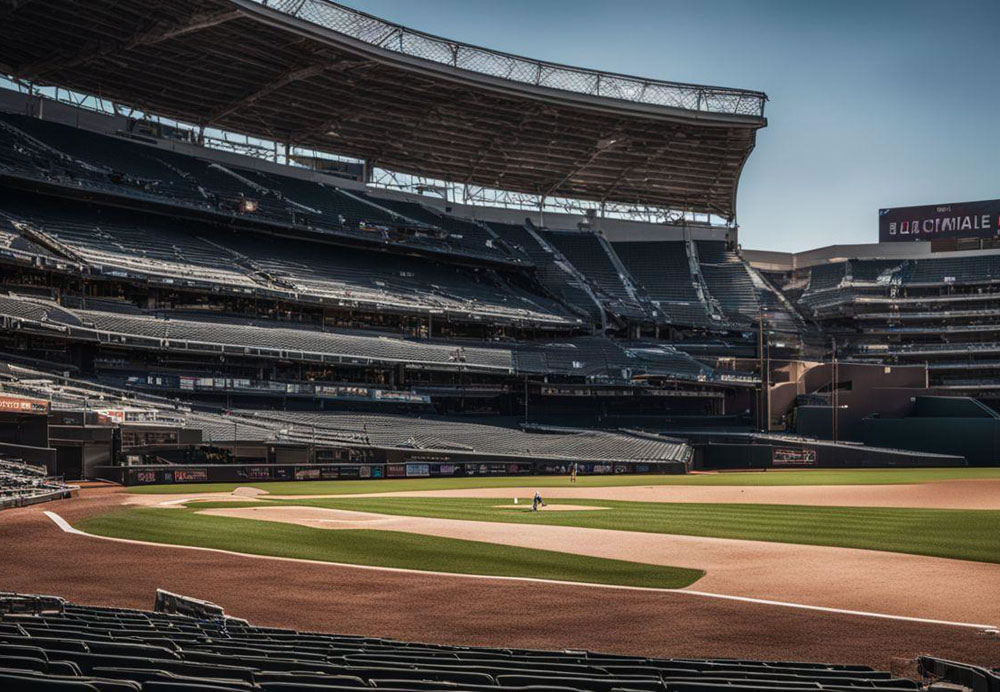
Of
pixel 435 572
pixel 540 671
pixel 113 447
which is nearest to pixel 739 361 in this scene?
pixel 113 447

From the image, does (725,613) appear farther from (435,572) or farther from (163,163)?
(163,163)

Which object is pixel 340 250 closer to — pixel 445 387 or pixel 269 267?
pixel 269 267

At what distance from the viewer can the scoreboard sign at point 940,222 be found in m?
90.4

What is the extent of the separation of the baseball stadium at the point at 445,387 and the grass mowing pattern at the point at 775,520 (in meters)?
0.28

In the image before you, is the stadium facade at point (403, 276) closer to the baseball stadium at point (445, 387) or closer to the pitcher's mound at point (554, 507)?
the baseball stadium at point (445, 387)

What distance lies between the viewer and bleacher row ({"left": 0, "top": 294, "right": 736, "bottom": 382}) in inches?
2076

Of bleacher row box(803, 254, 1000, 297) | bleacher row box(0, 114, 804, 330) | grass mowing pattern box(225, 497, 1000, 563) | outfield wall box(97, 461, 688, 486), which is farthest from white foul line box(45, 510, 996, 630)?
bleacher row box(803, 254, 1000, 297)

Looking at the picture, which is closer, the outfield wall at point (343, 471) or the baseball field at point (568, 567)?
the baseball field at point (568, 567)

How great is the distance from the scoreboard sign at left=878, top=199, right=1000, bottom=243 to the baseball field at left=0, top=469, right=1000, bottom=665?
2558 inches

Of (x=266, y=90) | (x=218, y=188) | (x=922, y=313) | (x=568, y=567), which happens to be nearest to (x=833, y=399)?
(x=922, y=313)

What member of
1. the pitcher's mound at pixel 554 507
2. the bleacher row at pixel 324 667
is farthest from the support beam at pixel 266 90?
the bleacher row at pixel 324 667

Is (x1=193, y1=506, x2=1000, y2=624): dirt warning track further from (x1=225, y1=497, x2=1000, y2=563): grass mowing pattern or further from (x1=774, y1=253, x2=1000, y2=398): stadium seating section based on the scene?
(x1=774, y1=253, x2=1000, y2=398): stadium seating section

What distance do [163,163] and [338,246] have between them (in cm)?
1554

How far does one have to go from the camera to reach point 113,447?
146ft
